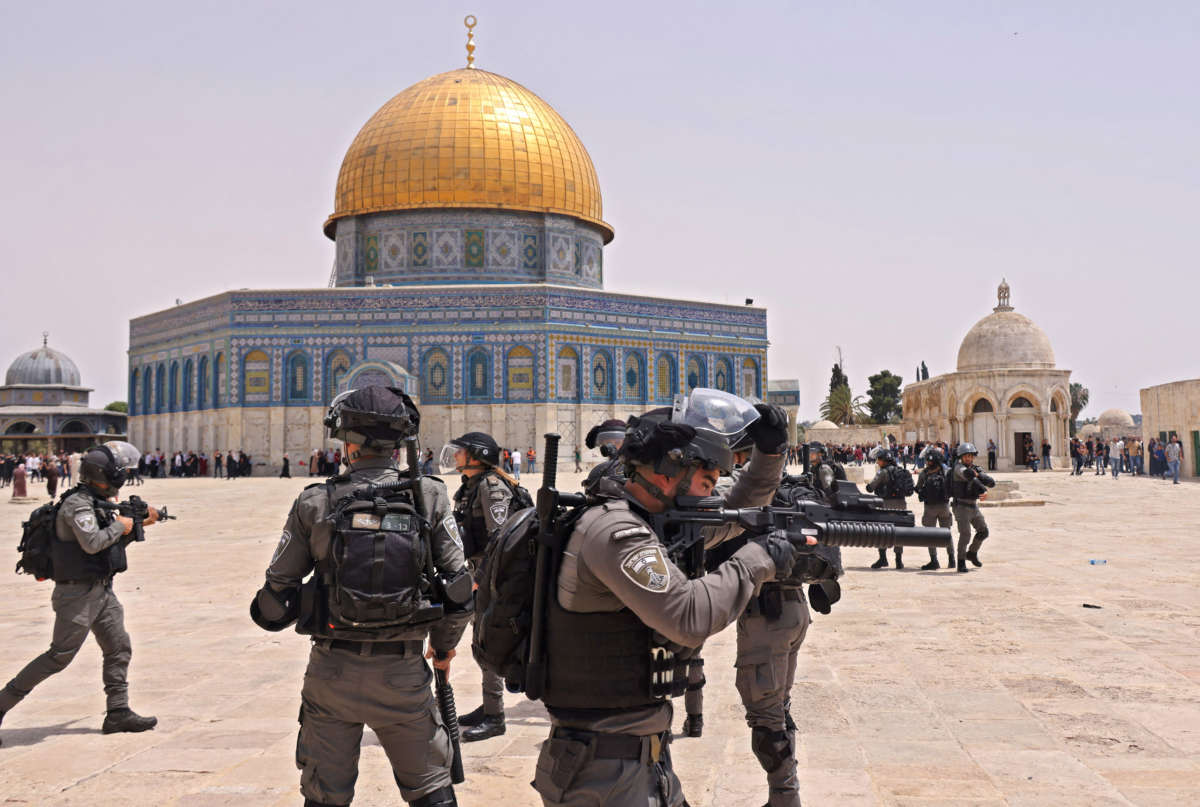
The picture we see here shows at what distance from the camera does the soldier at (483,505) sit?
16.4ft

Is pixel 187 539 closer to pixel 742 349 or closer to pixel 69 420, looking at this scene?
pixel 742 349

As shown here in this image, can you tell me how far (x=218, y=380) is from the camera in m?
37.8

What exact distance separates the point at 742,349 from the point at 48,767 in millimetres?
37854

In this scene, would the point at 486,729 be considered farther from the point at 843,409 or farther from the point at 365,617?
the point at 843,409

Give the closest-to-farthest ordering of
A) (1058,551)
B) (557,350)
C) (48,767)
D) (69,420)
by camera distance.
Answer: (48,767)
(1058,551)
(557,350)
(69,420)

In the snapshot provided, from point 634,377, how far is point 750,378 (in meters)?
5.47

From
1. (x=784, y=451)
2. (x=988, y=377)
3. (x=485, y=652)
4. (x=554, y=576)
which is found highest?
(x=988, y=377)

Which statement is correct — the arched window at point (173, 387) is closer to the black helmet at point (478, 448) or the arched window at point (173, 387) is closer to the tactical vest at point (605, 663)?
the black helmet at point (478, 448)

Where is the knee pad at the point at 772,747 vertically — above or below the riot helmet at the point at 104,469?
below

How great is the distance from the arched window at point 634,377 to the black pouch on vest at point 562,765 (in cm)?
3571

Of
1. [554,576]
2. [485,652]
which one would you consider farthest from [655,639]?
[485,652]

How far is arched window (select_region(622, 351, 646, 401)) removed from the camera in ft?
126

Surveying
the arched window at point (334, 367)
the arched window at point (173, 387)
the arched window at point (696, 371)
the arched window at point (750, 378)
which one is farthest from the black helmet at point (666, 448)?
the arched window at point (173, 387)

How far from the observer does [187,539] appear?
1474 centimetres
